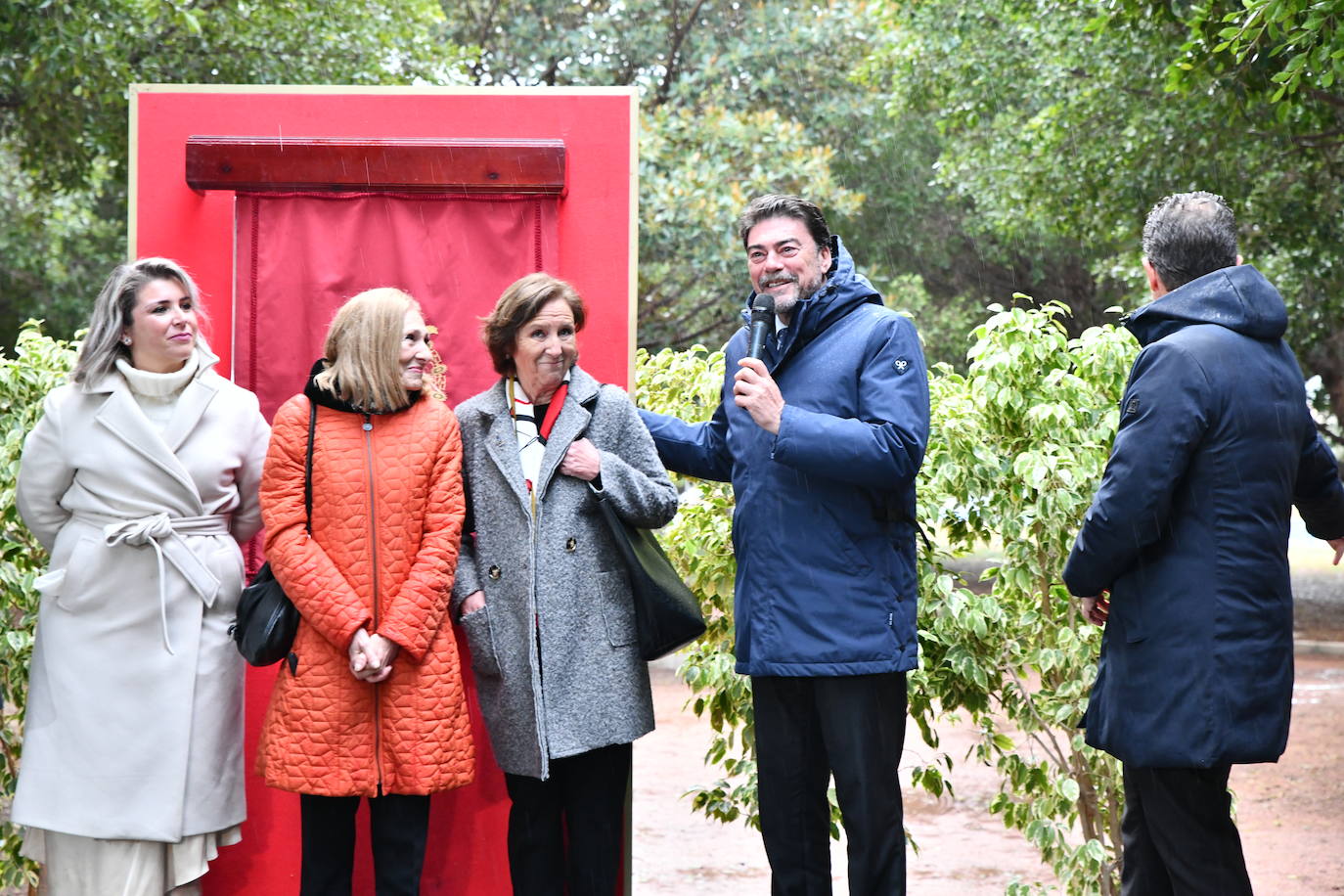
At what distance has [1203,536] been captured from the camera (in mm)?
3146

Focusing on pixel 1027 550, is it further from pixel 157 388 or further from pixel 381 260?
pixel 157 388

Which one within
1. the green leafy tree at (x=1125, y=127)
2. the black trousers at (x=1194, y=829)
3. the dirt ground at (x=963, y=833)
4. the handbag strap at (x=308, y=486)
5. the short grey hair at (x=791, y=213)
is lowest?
the dirt ground at (x=963, y=833)

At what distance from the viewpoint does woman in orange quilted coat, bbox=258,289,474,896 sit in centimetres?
354

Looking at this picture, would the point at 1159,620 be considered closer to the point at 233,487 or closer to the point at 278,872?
the point at 233,487

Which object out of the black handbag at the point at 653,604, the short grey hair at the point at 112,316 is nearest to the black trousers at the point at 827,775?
the black handbag at the point at 653,604

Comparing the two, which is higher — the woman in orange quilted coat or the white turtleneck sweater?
the white turtleneck sweater

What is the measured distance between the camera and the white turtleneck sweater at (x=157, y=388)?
3771 mm

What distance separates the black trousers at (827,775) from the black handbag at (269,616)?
1229mm

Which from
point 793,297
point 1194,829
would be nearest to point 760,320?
point 793,297

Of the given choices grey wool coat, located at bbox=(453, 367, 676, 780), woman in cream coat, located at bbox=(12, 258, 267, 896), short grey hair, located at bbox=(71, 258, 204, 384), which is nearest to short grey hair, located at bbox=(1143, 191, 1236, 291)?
grey wool coat, located at bbox=(453, 367, 676, 780)

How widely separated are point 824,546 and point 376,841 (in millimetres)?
1427

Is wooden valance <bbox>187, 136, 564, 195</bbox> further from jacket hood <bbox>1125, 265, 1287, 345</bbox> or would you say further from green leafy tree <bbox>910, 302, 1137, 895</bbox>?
jacket hood <bbox>1125, 265, 1287, 345</bbox>

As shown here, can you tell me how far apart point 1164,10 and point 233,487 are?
238 inches

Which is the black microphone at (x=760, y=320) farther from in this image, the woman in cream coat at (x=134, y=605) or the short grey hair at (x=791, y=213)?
the woman in cream coat at (x=134, y=605)
